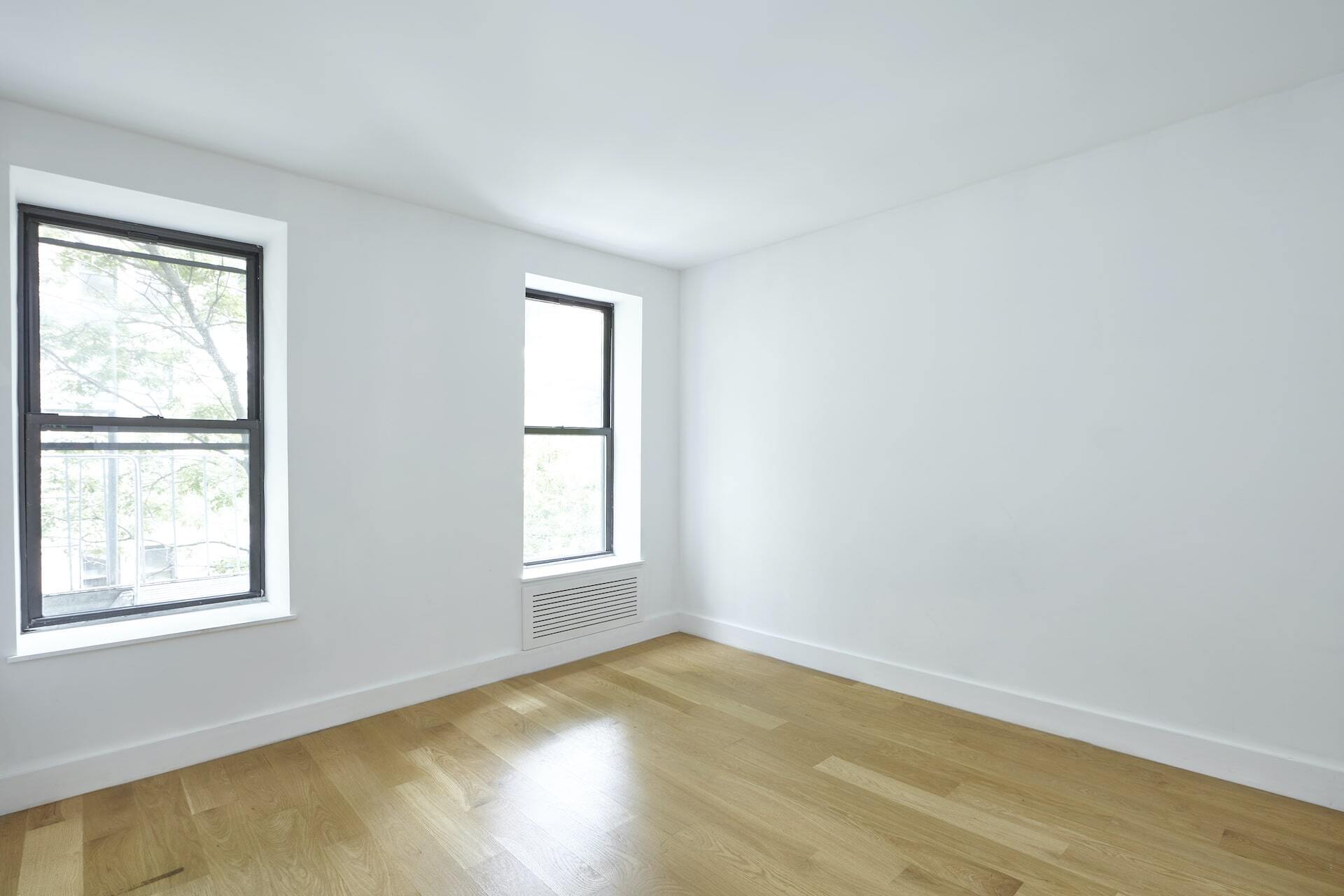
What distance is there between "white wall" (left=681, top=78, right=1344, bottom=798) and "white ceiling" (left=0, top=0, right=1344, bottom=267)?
1.15 feet

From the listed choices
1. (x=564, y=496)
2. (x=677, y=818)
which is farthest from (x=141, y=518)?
(x=677, y=818)

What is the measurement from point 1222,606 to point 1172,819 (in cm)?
90

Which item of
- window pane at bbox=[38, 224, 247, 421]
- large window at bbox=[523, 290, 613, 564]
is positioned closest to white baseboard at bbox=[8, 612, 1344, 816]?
large window at bbox=[523, 290, 613, 564]

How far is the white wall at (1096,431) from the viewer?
2598mm

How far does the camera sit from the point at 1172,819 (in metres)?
2.45

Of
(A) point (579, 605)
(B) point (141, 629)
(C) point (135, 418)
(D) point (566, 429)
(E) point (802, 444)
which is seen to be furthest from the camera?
(D) point (566, 429)

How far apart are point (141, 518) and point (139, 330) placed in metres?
0.87

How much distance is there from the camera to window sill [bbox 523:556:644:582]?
4215 millimetres

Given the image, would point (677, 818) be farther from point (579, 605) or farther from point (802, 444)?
point (802, 444)

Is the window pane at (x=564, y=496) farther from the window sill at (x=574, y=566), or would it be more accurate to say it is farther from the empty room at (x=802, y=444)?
the empty room at (x=802, y=444)

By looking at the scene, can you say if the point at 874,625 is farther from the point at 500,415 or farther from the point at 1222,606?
the point at 500,415

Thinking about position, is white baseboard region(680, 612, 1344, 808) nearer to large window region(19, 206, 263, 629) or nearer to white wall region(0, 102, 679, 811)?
white wall region(0, 102, 679, 811)

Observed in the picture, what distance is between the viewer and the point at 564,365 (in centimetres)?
471

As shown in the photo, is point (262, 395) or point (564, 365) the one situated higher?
point (564, 365)
